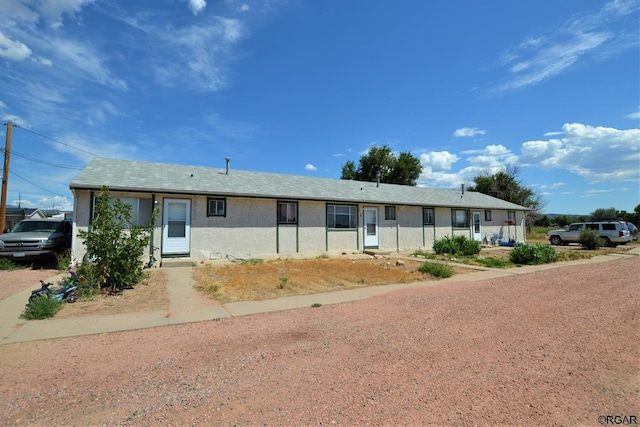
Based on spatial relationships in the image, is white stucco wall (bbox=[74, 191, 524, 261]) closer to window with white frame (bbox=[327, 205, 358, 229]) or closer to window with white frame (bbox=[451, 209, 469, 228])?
window with white frame (bbox=[327, 205, 358, 229])

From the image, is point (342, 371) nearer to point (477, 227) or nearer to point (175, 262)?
point (175, 262)

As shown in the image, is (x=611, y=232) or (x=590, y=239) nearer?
(x=590, y=239)

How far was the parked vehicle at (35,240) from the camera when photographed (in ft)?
A: 40.6

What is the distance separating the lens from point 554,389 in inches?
137

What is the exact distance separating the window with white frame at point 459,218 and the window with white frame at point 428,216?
197cm

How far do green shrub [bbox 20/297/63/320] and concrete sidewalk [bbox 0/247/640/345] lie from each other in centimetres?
15

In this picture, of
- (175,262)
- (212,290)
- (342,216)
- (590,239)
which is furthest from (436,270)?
(590,239)

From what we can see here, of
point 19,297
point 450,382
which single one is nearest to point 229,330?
point 450,382

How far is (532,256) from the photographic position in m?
15.1

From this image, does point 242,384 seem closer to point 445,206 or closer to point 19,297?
point 19,297

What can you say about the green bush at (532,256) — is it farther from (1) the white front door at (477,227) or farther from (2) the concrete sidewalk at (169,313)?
(1) the white front door at (477,227)

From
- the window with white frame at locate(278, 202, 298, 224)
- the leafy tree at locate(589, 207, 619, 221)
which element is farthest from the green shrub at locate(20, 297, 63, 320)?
the leafy tree at locate(589, 207, 619, 221)

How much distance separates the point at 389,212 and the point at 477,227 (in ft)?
28.7

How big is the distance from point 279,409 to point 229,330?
2.72 metres
